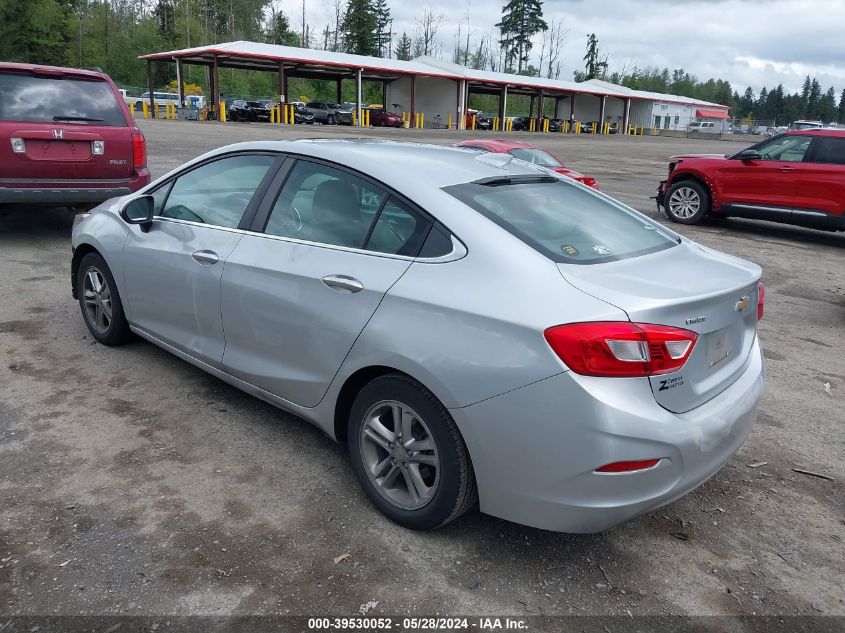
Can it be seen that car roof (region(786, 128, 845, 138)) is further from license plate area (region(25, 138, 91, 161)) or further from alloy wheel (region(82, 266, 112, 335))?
alloy wheel (region(82, 266, 112, 335))

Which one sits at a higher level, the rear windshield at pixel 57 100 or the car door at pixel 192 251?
the rear windshield at pixel 57 100

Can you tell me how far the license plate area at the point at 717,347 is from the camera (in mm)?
2698

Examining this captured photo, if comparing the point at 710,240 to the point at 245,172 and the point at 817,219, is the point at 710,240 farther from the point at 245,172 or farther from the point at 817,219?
the point at 245,172

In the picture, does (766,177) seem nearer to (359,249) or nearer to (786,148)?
(786,148)

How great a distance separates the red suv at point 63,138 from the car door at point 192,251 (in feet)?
11.7

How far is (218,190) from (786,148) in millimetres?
10137

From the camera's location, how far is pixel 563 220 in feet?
10.4

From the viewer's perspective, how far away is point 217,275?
3.67m

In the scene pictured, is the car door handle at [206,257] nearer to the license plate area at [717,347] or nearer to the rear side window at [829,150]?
the license plate area at [717,347]

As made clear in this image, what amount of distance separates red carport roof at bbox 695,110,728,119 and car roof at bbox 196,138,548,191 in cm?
8589

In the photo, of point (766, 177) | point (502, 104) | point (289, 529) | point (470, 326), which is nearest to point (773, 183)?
point (766, 177)

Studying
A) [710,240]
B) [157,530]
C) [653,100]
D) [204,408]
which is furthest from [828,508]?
[653,100]

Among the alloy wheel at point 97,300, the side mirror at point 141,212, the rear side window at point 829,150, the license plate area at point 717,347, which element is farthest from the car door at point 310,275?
the rear side window at point 829,150

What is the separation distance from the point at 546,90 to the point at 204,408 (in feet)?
191
